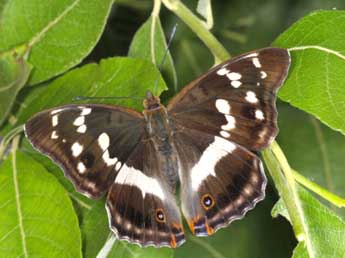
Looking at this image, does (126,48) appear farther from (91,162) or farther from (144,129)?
(91,162)

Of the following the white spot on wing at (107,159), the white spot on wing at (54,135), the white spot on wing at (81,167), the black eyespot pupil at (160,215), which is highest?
the white spot on wing at (54,135)

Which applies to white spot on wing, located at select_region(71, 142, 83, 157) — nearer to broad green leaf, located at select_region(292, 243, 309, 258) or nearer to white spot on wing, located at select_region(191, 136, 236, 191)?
white spot on wing, located at select_region(191, 136, 236, 191)

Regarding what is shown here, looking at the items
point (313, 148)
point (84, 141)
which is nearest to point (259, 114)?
point (84, 141)

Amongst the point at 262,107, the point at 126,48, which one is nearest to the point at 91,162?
the point at 262,107

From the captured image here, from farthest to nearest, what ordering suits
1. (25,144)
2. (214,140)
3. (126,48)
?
(126,48)
(25,144)
(214,140)

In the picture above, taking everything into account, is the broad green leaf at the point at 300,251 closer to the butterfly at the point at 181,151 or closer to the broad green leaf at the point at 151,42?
the butterfly at the point at 181,151

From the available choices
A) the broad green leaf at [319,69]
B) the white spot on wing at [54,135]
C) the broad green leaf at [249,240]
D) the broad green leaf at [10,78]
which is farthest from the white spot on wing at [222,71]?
the broad green leaf at [249,240]

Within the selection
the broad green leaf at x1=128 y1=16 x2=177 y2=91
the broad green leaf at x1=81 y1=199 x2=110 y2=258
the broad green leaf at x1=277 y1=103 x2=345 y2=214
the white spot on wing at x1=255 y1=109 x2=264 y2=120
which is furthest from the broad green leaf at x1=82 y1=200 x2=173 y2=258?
the broad green leaf at x1=277 y1=103 x2=345 y2=214
